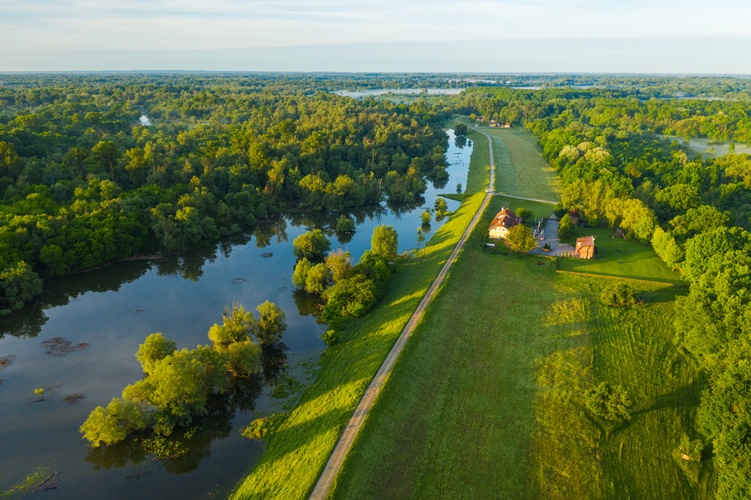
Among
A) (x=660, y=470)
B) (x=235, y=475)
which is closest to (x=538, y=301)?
(x=660, y=470)

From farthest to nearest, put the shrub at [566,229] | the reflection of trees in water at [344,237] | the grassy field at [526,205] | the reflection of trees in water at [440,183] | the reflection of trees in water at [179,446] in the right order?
the reflection of trees in water at [440,183], the grassy field at [526,205], the reflection of trees in water at [344,237], the shrub at [566,229], the reflection of trees in water at [179,446]

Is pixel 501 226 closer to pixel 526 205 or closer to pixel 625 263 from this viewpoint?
pixel 625 263

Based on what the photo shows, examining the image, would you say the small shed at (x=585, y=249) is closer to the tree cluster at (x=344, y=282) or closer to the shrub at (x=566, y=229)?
the shrub at (x=566, y=229)

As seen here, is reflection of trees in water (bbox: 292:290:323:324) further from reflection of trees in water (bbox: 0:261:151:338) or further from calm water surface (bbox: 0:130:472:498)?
reflection of trees in water (bbox: 0:261:151:338)

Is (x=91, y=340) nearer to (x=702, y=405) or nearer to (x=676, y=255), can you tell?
(x=702, y=405)

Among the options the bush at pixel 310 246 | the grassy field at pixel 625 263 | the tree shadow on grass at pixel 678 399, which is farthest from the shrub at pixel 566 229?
the bush at pixel 310 246

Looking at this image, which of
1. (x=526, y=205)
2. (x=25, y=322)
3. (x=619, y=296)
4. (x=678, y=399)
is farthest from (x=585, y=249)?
(x=25, y=322)
